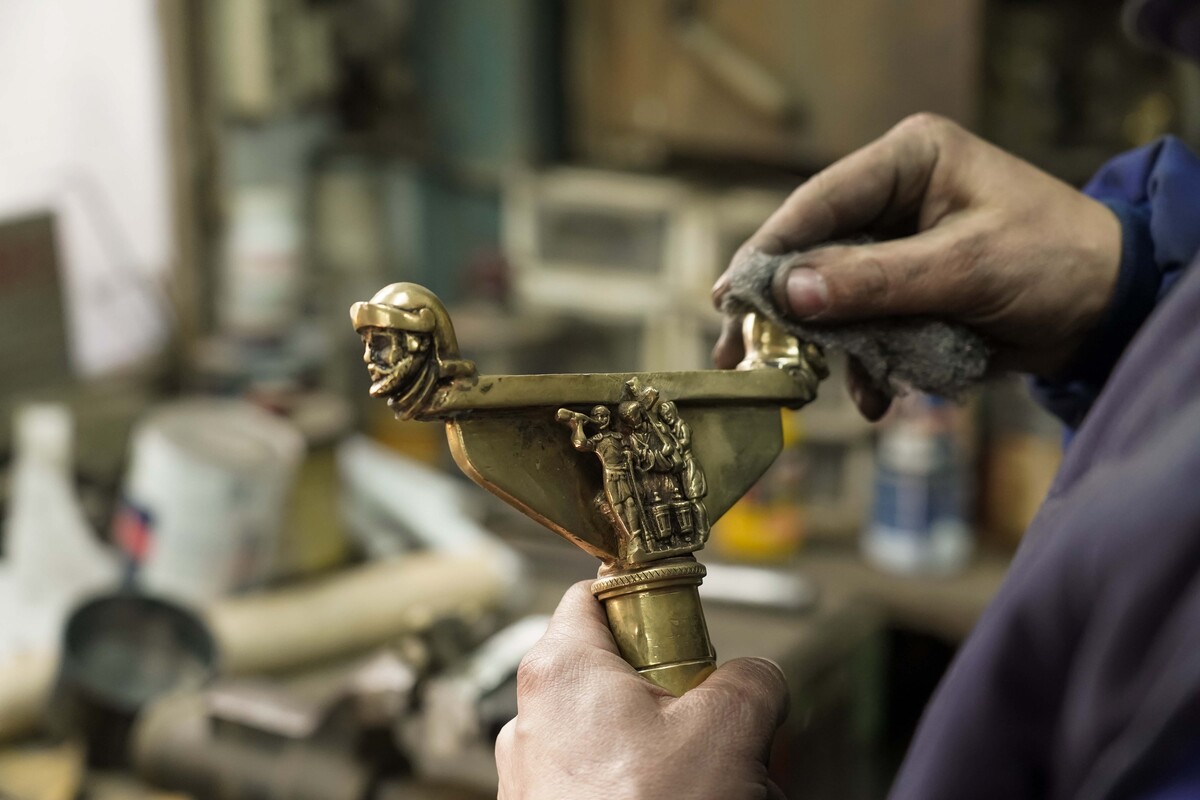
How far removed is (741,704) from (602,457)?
0.13 m

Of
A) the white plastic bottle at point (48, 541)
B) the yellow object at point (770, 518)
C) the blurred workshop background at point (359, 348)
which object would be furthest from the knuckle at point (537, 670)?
the yellow object at point (770, 518)

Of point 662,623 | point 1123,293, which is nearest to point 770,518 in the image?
point 1123,293

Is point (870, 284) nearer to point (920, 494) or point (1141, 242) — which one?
point (1141, 242)

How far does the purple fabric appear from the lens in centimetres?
43

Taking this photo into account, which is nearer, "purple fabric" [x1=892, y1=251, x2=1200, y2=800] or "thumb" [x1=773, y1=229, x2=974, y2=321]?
"purple fabric" [x1=892, y1=251, x2=1200, y2=800]

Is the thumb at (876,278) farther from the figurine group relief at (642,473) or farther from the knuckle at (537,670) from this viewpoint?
the knuckle at (537,670)

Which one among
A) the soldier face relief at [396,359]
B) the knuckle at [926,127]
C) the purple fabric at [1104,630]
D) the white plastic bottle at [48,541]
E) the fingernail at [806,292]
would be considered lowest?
the white plastic bottle at [48,541]

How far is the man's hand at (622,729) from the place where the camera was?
1.69 feet

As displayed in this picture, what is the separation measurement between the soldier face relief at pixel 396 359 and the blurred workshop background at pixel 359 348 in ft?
2.07

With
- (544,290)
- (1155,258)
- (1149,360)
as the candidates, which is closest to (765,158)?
(544,290)

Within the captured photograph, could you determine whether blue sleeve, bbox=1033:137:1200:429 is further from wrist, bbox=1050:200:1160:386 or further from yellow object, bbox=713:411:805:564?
yellow object, bbox=713:411:805:564

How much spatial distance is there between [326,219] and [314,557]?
1.09 metres

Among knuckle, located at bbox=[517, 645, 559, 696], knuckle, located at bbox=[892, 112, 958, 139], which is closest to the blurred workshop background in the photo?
knuckle, located at bbox=[517, 645, 559, 696]

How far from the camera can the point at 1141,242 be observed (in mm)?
731
